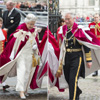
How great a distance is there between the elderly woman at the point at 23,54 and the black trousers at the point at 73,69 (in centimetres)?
65

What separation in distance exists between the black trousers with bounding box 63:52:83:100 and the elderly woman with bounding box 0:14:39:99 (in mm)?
647

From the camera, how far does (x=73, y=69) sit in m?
5.59

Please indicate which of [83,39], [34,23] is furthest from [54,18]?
[83,39]

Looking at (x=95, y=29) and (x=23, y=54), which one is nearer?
(x=23, y=54)

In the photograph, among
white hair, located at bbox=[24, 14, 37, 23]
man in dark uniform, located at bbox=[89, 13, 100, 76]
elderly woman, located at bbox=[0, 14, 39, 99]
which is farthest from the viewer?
man in dark uniform, located at bbox=[89, 13, 100, 76]

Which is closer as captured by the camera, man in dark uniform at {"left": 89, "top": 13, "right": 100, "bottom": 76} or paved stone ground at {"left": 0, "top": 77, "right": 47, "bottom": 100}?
paved stone ground at {"left": 0, "top": 77, "right": 47, "bottom": 100}

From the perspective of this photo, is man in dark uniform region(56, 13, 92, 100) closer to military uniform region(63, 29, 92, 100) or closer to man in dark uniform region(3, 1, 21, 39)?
military uniform region(63, 29, 92, 100)

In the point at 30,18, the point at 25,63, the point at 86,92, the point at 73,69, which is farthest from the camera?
the point at 86,92

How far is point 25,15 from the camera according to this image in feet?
19.1

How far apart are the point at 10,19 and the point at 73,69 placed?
4.13ft

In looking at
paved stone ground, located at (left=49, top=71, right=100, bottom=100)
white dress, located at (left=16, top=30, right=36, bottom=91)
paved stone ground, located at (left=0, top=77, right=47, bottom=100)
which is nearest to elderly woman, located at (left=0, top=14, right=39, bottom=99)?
white dress, located at (left=16, top=30, right=36, bottom=91)

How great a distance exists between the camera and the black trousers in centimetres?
554

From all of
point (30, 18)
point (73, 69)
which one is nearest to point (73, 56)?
point (73, 69)

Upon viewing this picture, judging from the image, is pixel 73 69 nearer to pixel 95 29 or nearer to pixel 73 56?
pixel 73 56
